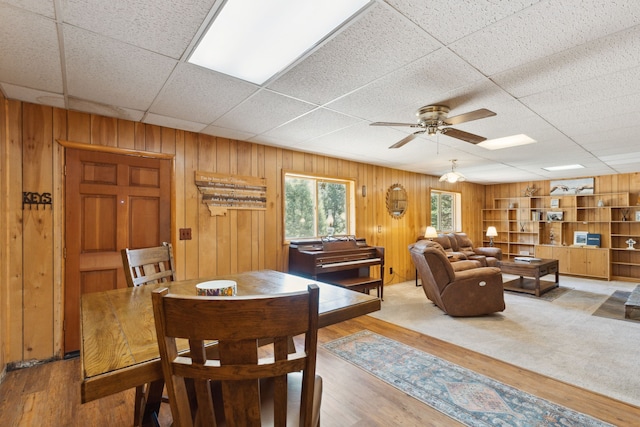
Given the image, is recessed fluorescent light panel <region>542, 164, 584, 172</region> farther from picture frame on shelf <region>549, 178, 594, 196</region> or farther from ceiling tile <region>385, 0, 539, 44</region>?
ceiling tile <region>385, 0, 539, 44</region>

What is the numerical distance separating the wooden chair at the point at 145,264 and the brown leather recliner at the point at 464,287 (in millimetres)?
2887

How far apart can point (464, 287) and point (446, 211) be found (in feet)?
13.5

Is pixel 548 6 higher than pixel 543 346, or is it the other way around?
pixel 548 6

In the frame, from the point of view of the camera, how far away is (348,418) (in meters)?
1.92

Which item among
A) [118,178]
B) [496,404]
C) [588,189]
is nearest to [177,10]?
[118,178]

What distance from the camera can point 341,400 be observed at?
6.92 feet

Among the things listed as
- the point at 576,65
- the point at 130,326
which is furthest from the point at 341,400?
the point at 576,65

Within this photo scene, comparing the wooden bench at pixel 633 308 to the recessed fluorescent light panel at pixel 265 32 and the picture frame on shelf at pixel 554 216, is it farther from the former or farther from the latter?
the recessed fluorescent light panel at pixel 265 32

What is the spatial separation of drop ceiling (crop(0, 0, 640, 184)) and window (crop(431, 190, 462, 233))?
3522 millimetres

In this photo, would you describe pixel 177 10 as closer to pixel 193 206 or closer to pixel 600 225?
pixel 193 206

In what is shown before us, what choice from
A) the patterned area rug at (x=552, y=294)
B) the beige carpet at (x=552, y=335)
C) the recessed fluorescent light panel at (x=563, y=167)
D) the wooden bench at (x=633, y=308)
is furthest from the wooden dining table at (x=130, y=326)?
the recessed fluorescent light panel at (x=563, y=167)

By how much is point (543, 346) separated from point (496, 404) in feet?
4.45

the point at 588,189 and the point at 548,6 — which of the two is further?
the point at 588,189

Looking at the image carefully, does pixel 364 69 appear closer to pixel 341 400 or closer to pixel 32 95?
pixel 341 400
